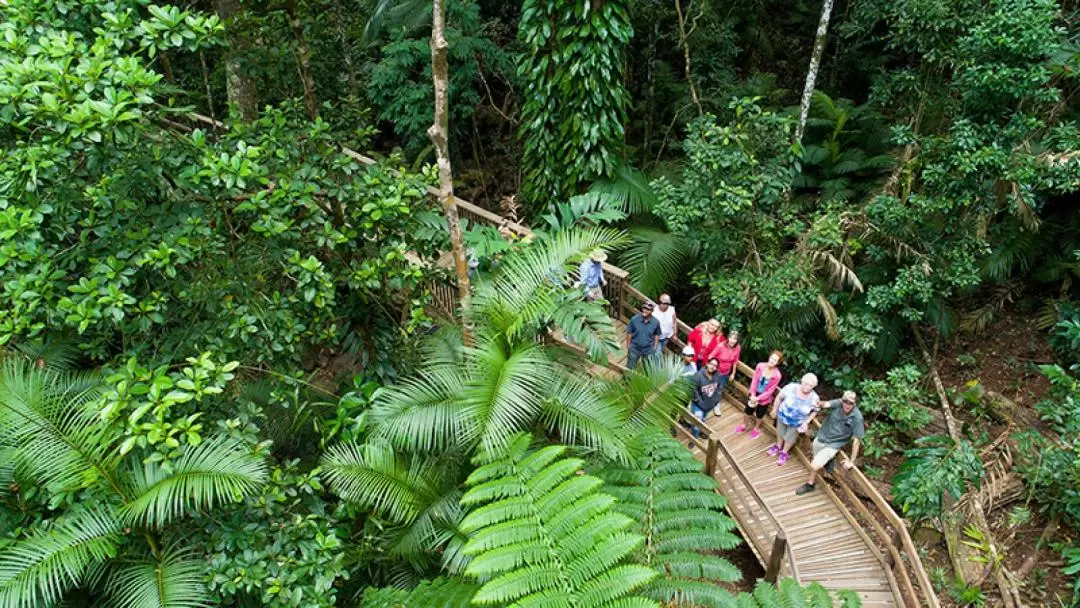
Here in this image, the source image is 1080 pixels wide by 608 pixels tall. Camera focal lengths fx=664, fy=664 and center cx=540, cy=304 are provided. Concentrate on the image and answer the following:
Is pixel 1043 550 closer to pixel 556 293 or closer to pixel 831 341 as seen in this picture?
pixel 831 341

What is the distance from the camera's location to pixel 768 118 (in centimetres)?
851

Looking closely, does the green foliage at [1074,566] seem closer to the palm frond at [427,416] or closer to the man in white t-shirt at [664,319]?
the man in white t-shirt at [664,319]

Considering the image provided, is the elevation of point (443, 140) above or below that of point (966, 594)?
above

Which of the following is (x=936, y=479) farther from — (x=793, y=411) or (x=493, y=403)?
(x=493, y=403)

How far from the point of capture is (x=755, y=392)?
7.53 meters

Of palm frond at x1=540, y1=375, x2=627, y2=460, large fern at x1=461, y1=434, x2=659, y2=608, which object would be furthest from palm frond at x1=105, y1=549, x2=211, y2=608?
palm frond at x1=540, y1=375, x2=627, y2=460

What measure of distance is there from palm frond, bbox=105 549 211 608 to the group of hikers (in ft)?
15.6

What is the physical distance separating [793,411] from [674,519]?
2316 mm

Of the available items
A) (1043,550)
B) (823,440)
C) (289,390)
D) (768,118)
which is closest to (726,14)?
(768,118)

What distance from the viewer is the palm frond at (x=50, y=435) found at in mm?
4043

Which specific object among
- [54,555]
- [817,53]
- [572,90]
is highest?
[817,53]

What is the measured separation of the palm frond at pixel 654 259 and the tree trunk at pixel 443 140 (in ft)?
14.8

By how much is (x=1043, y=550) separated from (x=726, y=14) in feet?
33.5

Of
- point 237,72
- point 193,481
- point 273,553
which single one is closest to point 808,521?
point 273,553
